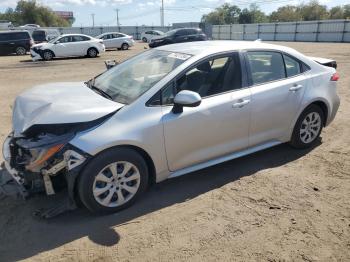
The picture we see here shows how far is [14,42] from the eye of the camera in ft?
80.2

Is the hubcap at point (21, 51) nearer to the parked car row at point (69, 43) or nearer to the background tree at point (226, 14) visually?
the parked car row at point (69, 43)

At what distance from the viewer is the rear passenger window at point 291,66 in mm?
4887

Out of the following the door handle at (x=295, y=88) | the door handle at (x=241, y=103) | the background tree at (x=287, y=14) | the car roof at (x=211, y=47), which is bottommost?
the door handle at (x=241, y=103)

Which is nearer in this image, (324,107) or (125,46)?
(324,107)

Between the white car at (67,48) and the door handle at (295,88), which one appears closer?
the door handle at (295,88)

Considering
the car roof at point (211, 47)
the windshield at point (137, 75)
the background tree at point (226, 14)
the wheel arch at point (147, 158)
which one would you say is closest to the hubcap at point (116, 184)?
the wheel arch at point (147, 158)

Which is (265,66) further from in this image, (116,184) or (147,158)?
(116,184)

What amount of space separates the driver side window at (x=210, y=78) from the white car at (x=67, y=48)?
1868 cm

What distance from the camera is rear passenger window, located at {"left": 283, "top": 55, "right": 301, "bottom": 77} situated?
4.89 metres

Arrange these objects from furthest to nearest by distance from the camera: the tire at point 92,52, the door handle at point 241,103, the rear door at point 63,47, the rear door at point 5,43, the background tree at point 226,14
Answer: the background tree at point 226,14 → the rear door at point 5,43 → the tire at point 92,52 → the rear door at point 63,47 → the door handle at point 241,103

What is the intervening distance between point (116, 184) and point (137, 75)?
1.38 meters

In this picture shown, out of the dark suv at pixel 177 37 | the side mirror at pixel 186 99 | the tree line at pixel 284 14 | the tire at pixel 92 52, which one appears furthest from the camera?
the tree line at pixel 284 14

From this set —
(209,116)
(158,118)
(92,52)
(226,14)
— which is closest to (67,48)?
(92,52)

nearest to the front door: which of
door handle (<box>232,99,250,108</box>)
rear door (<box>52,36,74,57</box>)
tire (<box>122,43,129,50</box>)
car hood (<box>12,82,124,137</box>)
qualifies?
door handle (<box>232,99,250,108</box>)
